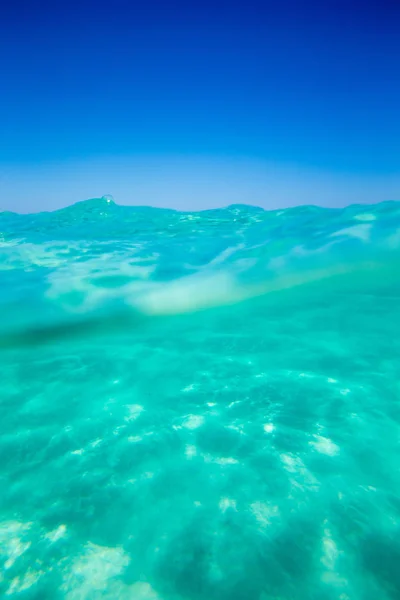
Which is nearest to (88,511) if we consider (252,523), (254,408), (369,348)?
(252,523)

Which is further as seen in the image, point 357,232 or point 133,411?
point 357,232

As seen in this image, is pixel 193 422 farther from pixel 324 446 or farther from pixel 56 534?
pixel 56 534

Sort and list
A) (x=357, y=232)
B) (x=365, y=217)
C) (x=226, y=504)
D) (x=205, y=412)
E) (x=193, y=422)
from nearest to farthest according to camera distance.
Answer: (x=226, y=504) < (x=193, y=422) < (x=205, y=412) < (x=357, y=232) < (x=365, y=217)

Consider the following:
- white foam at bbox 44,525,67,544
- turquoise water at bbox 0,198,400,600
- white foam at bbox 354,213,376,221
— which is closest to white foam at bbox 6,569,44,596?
turquoise water at bbox 0,198,400,600

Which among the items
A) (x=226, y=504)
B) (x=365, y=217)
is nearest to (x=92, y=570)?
(x=226, y=504)

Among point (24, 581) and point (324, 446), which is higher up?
point (24, 581)

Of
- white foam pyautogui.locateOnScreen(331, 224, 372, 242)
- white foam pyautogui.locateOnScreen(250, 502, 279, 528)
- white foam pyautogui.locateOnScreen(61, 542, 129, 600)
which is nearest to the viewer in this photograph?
white foam pyautogui.locateOnScreen(61, 542, 129, 600)

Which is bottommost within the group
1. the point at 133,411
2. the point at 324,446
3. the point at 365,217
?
the point at 324,446

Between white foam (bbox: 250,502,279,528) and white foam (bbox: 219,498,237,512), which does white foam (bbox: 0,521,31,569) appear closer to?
white foam (bbox: 219,498,237,512)

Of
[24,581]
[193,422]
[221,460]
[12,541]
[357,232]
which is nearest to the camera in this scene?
[24,581]
